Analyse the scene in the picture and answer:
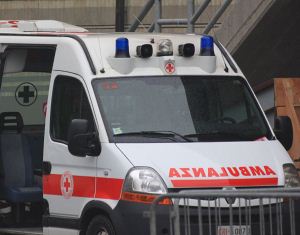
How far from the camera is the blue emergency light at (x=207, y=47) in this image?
10.2 meters

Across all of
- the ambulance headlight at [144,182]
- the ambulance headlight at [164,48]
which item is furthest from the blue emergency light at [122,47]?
the ambulance headlight at [144,182]

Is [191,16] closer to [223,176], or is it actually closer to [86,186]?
[86,186]

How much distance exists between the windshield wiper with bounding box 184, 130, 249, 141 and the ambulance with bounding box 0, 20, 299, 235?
0.01 metres

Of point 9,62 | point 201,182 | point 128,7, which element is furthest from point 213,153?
point 128,7

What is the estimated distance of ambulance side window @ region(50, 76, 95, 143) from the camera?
9922 mm

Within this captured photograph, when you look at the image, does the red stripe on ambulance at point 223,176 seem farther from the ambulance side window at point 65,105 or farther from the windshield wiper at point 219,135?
the ambulance side window at point 65,105

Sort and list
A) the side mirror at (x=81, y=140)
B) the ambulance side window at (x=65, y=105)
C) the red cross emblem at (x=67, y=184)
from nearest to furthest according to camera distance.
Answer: the side mirror at (x=81, y=140)
the red cross emblem at (x=67, y=184)
the ambulance side window at (x=65, y=105)

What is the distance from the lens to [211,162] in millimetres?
9258

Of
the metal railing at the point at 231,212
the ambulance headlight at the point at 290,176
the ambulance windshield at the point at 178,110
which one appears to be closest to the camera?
the metal railing at the point at 231,212

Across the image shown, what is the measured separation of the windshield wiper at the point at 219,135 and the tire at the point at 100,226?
1082 mm

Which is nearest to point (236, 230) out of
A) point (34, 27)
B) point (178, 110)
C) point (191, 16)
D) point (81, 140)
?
point (81, 140)

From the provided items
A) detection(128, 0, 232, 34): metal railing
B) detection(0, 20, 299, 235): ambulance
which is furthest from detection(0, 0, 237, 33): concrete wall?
detection(0, 20, 299, 235): ambulance

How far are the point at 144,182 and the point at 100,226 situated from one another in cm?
67

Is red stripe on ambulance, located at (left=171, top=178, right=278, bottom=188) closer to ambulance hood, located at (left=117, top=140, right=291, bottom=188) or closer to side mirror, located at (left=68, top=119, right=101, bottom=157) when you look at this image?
ambulance hood, located at (left=117, top=140, right=291, bottom=188)
